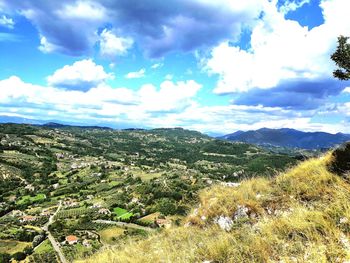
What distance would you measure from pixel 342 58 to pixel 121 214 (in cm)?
13136

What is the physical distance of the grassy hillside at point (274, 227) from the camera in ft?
20.9

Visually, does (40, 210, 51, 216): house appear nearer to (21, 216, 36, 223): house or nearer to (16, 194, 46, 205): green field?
(21, 216, 36, 223): house

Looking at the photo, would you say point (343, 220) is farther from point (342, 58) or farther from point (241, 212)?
point (342, 58)

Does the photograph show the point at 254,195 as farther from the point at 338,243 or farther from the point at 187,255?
the point at 338,243

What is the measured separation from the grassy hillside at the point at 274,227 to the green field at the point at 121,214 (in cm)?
12148

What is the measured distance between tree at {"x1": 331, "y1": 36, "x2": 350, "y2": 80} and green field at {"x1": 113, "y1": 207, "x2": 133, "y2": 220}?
391 feet

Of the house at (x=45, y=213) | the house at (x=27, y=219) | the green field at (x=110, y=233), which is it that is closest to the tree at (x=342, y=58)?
the green field at (x=110, y=233)

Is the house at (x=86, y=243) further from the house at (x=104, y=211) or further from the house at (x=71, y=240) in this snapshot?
the house at (x=104, y=211)

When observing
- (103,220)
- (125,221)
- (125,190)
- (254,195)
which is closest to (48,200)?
(125,190)

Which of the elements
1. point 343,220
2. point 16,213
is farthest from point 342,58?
point 16,213

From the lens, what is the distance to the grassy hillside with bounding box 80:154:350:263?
251 inches

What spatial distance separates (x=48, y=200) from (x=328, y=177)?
183 m

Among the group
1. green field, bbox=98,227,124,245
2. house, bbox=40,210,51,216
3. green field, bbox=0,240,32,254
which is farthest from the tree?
house, bbox=40,210,51,216

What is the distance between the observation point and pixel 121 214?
139 m
